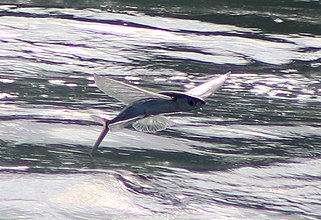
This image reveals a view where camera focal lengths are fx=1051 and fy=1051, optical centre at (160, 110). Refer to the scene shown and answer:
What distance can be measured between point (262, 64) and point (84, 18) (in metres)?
1.51

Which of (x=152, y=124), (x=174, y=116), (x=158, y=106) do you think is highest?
(x=158, y=106)

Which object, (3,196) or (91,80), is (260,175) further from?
(91,80)

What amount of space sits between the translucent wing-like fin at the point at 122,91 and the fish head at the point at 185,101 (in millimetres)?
33

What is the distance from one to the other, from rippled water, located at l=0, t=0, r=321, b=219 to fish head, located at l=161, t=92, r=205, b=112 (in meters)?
0.43

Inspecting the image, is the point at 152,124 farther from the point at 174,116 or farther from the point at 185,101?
the point at 174,116

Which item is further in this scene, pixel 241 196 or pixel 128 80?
pixel 128 80

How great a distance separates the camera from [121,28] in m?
6.83

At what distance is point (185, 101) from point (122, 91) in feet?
0.78

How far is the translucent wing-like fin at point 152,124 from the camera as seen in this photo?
3.74 meters

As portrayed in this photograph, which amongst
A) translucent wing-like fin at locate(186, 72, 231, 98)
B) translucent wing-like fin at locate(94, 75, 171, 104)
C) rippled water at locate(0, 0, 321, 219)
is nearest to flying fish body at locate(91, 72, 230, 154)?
translucent wing-like fin at locate(94, 75, 171, 104)

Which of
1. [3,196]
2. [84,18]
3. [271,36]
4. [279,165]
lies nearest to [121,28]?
[84,18]

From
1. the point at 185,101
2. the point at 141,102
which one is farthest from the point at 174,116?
the point at 185,101

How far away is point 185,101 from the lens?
136 inches

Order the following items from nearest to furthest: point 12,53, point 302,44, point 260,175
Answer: point 260,175
point 12,53
point 302,44
